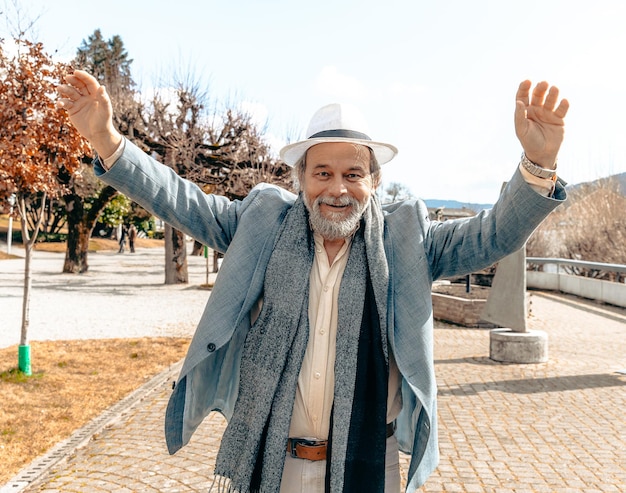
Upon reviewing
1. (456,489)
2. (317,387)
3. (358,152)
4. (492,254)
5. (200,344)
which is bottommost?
(456,489)

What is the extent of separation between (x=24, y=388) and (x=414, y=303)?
20.3ft

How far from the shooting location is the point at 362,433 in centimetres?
214

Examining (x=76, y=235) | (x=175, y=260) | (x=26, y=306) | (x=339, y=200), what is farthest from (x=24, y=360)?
(x=76, y=235)

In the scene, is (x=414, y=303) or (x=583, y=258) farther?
(x=583, y=258)

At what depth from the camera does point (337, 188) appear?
2338 mm

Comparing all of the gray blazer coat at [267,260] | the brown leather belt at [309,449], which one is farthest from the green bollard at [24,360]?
the brown leather belt at [309,449]

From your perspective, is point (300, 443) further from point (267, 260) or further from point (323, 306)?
point (267, 260)

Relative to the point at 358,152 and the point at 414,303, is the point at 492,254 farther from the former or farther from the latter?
the point at 358,152

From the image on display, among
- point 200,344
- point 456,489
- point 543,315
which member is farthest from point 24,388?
point 543,315

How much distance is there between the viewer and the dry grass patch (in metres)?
5.38

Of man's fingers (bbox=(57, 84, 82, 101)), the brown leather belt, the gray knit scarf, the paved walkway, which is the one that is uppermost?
man's fingers (bbox=(57, 84, 82, 101))

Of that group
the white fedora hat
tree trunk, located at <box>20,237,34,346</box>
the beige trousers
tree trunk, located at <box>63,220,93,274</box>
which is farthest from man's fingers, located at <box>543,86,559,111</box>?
tree trunk, located at <box>63,220,93,274</box>

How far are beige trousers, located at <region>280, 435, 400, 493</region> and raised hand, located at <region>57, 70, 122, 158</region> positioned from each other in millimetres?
1294

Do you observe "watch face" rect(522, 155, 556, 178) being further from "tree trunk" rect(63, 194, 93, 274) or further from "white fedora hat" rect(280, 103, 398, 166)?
"tree trunk" rect(63, 194, 93, 274)
